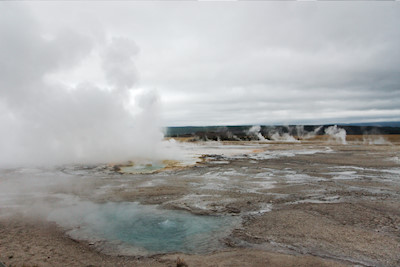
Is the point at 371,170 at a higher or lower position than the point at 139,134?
lower

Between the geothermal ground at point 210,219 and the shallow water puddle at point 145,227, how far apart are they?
0.03 metres

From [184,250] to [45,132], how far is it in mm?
24062

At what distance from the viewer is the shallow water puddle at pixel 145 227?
684 centimetres

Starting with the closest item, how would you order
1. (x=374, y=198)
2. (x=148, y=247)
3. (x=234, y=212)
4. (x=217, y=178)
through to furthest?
(x=148, y=247), (x=234, y=212), (x=374, y=198), (x=217, y=178)

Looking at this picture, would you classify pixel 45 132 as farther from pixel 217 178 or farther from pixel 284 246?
pixel 284 246

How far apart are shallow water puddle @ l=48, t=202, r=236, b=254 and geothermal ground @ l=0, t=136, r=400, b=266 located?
0.03 meters

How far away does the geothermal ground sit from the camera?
609 cm

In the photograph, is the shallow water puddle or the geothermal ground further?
the shallow water puddle

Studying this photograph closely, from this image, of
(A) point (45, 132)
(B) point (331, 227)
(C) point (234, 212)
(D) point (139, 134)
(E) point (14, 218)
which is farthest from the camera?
(D) point (139, 134)

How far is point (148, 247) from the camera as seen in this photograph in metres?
6.72

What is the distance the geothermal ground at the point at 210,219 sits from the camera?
6086mm

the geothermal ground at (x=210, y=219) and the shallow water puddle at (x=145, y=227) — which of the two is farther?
the shallow water puddle at (x=145, y=227)

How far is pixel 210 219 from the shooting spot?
8.66 meters

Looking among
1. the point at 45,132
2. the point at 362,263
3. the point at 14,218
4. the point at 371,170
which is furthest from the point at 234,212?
the point at 45,132
